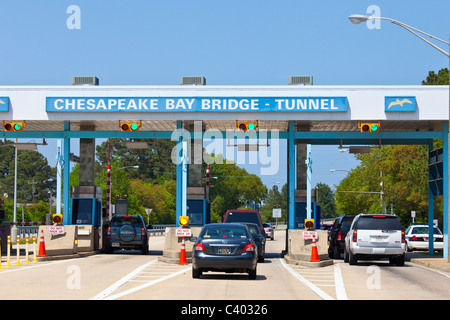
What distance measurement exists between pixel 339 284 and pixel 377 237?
26.8ft

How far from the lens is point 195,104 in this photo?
3198 cm

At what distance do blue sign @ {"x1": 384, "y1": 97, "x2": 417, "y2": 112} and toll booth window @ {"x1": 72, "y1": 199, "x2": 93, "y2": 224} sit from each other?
44.5ft

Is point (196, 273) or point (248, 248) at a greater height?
point (248, 248)

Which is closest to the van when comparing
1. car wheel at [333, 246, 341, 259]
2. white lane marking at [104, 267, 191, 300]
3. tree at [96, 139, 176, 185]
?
car wheel at [333, 246, 341, 259]

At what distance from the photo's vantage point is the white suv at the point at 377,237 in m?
26.5

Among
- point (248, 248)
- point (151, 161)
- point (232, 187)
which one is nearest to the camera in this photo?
point (248, 248)

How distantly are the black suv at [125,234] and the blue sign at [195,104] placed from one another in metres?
5.31

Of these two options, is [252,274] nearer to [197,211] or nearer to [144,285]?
[144,285]

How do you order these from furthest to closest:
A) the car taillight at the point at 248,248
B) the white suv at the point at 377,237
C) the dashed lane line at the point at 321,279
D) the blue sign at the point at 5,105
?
the blue sign at the point at 5,105 → the white suv at the point at 377,237 → the car taillight at the point at 248,248 → the dashed lane line at the point at 321,279

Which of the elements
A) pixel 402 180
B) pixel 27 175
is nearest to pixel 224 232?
pixel 402 180

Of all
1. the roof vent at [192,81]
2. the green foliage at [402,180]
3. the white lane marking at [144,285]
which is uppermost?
the roof vent at [192,81]

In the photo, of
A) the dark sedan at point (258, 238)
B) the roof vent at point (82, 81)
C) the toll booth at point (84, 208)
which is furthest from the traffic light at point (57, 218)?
the dark sedan at point (258, 238)

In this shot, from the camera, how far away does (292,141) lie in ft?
107

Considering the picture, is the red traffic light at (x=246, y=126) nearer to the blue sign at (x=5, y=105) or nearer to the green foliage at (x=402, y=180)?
the blue sign at (x=5, y=105)
